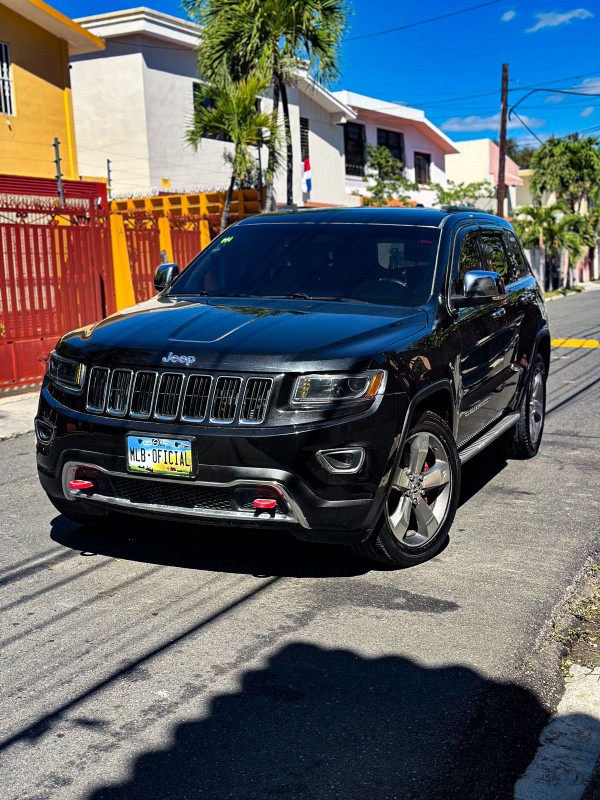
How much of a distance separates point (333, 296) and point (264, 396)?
1360 mm

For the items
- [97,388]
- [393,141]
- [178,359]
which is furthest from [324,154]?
[178,359]

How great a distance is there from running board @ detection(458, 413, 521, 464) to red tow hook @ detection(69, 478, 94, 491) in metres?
2.19

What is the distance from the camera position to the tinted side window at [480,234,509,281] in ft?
21.8

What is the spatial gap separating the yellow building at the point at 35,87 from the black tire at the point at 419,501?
15587 mm

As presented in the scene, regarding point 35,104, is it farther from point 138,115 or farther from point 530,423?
point 530,423

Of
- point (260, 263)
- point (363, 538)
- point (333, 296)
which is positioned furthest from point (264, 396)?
point (260, 263)

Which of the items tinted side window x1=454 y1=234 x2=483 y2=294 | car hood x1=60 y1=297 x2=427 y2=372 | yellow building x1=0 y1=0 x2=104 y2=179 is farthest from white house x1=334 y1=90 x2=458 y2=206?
car hood x1=60 y1=297 x2=427 y2=372

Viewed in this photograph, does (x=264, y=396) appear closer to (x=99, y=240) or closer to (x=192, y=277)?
(x=192, y=277)

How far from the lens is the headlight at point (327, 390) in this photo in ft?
14.5

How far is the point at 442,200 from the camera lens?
40812 mm

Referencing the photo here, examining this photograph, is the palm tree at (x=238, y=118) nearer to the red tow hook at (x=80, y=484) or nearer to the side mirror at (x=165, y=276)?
the side mirror at (x=165, y=276)

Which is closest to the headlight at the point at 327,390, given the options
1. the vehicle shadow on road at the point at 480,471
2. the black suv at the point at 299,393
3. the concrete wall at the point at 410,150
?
the black suv at the point at 299,393

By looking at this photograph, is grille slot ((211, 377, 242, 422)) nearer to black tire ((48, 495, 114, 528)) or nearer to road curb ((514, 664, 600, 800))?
black tire ((48, 495, 114, 528))

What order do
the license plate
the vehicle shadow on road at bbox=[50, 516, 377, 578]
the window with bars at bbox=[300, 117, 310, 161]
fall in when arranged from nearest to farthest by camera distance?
the license plate, the vehicle shadow on road at bbox=[50, 516, 377, 578], the window with bars at bbox=[300, 117, 310, 161]
